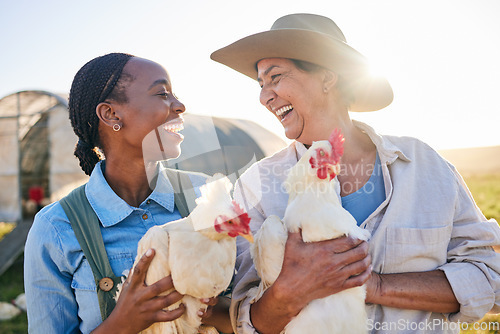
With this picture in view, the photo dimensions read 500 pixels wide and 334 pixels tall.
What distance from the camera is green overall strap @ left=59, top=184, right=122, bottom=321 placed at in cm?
211

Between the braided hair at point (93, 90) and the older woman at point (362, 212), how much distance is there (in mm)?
927

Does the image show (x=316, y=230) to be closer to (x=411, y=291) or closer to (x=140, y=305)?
Result: (x=411, y=291)

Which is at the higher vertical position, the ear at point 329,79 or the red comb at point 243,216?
the ear at point 329,79

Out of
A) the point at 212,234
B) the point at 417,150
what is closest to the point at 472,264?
the point at 417,150

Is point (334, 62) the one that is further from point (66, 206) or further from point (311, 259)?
point (66, 206)

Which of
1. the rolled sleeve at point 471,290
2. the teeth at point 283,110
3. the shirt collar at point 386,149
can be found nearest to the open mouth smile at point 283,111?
the teeth at point 283,110

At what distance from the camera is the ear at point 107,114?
2400 mm

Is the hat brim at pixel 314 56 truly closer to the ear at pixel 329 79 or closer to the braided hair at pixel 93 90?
the ear at pixel 329 79

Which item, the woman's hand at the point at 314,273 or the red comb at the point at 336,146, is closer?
the woman's hand at the point at 314,273

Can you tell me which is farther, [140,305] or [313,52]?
[313,52]

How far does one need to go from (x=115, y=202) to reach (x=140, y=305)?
0.66m

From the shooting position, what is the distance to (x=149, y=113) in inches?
92.4

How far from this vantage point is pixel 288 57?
273 centimetres

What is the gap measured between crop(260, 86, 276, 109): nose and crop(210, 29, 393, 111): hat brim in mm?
263
